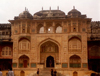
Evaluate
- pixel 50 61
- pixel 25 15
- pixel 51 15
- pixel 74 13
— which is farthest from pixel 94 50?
pixel 25 15

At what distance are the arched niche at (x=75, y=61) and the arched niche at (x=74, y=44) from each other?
56.0 inches

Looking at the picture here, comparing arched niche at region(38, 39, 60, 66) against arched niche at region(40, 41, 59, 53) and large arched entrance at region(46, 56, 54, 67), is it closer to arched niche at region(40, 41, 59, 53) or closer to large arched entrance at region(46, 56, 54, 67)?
arched niche at region(40, 41, 59, 53)

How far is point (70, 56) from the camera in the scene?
26234 millimetres

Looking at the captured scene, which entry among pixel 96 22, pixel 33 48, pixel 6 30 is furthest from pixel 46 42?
pixel 96 22

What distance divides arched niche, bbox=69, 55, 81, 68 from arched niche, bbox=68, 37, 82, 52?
1.42m

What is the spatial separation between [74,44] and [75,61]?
9.01 feet

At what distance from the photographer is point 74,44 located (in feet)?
86.5

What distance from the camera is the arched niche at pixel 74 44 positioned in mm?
26188

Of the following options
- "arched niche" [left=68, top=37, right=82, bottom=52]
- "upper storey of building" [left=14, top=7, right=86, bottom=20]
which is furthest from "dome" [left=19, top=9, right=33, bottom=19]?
"arched niche" [left=68, top=37, right=82, bottom=52]

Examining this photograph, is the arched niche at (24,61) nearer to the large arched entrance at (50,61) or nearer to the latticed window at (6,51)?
the latticed window at (6,51)

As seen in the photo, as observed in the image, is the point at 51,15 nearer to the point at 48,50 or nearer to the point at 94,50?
the point at 48,50

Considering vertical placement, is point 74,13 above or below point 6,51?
above

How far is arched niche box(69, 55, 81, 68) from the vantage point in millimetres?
26672

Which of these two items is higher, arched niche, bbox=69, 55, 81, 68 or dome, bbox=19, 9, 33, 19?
dome, bbox=19, 9, 33, 19
